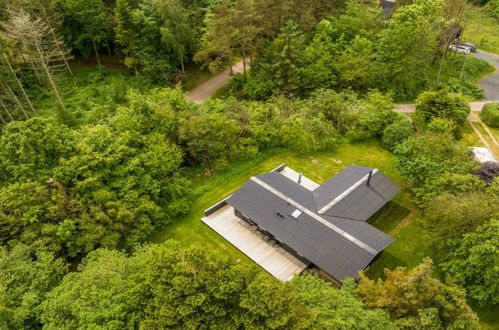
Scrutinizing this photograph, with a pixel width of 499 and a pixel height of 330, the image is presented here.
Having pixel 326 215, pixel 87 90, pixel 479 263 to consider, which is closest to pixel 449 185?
pixel 479 263

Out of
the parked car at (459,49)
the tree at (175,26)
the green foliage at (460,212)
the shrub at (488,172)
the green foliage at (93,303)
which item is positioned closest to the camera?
the green foliage at (93,303)

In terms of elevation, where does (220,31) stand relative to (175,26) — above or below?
below

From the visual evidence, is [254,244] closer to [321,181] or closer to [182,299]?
[321,181]

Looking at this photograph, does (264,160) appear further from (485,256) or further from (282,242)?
(485,256)

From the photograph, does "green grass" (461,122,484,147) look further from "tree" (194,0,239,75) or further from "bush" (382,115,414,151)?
"tree" (194,0,239,75)

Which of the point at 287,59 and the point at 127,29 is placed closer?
the point at 287,59

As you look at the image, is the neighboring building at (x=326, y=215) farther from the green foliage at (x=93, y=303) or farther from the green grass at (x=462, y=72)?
the green grass at (x=462, y=72)

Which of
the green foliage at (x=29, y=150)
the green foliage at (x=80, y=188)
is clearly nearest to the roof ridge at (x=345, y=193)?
the green foliage at (x=80, y=188)
